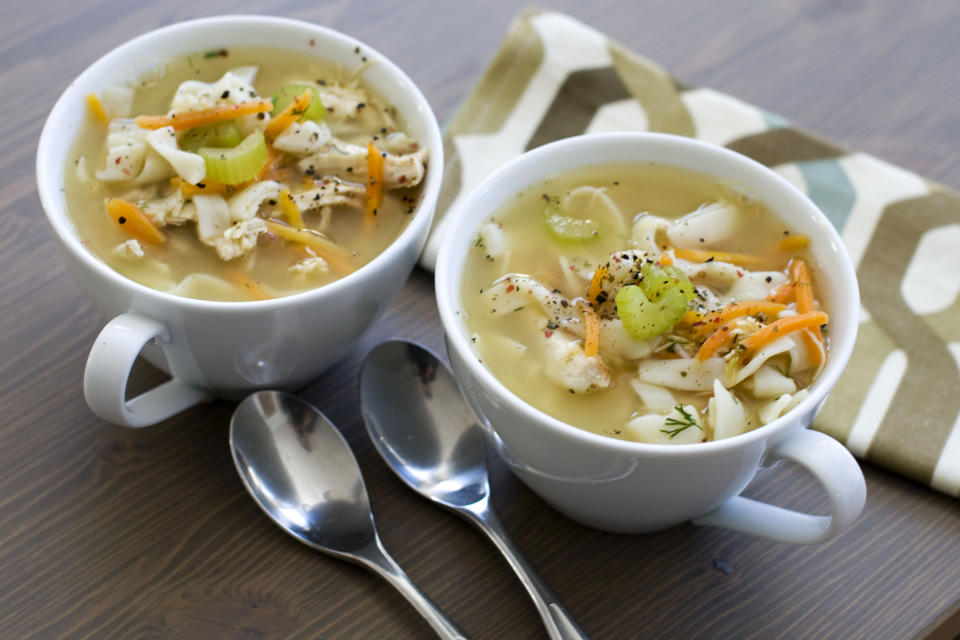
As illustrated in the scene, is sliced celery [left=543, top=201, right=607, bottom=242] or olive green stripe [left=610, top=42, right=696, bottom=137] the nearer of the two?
sliced celery [left=543, top=201, right=607, bottom=242]

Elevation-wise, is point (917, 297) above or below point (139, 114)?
below

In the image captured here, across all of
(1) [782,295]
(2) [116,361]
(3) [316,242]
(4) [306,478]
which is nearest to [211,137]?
(3) [316,242]

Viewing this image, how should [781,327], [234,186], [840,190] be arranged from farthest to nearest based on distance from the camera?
1. [840,190]
2. [234,186]
3. [781,327]

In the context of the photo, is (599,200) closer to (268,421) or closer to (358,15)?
(268,421)

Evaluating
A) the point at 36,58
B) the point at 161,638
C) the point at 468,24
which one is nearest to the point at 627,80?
the point at 468,24

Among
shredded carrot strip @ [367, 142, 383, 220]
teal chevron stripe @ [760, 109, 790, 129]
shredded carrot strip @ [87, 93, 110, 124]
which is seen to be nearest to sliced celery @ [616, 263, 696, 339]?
shredded carrot strip @ [367, 142, 383, 220]

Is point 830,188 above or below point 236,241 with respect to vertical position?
below

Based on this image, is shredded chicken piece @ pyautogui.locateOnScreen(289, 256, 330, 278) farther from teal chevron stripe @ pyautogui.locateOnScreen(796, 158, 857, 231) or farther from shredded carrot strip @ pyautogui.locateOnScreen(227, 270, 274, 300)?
teal chevron stripe @ pyautogui.locateOnScreen(796, 158, 857, 231)

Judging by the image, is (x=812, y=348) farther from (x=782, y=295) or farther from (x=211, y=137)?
(x=211, y=137)
